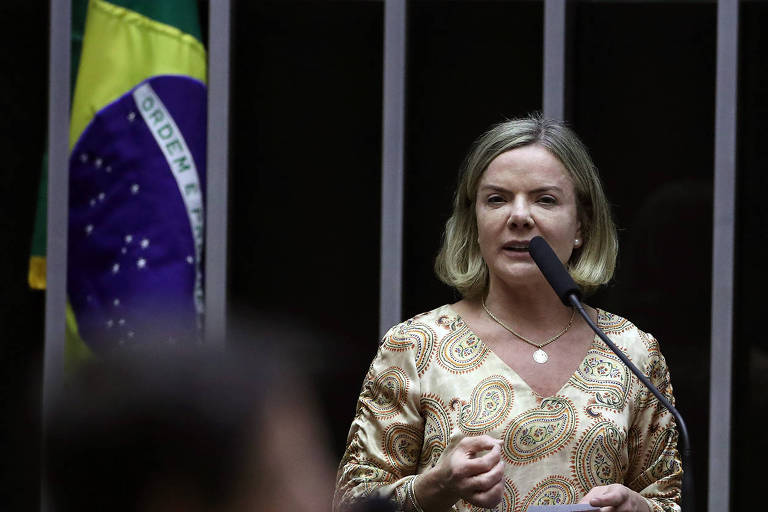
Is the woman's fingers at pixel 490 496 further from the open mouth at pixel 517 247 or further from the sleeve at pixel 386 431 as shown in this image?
the open mouth at pixel 517 247

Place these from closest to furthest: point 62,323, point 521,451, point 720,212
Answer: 1. point 521,451
2. point 720,212
3. point 62,323

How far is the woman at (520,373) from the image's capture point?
2246 millimetres

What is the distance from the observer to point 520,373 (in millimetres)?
2334

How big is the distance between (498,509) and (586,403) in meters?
0.25

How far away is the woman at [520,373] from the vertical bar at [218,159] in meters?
1.71

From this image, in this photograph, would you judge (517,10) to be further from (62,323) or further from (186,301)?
(62,323)

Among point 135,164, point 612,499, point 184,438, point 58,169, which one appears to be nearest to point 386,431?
point 612,499

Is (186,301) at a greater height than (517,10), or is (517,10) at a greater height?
(517,10)

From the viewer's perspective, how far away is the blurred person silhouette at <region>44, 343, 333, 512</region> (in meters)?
1.05

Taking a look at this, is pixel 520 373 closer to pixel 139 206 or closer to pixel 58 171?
pixel 139 206

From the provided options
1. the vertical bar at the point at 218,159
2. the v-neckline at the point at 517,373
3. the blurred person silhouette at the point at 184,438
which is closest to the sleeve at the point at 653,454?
the v-neckline at the point at 517,373

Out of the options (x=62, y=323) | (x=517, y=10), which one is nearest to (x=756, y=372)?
(x=517, y=10)

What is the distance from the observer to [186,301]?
13.2 ft

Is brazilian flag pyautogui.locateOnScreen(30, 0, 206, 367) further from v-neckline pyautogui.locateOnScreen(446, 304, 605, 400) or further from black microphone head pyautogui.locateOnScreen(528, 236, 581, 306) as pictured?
black microphone head pyautogui.locateOnScreen(528, 236, 581, 306)
